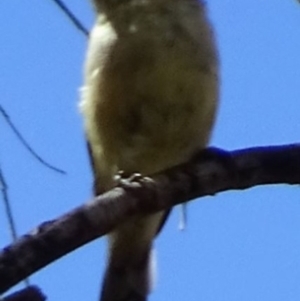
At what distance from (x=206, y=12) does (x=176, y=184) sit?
0.93 m

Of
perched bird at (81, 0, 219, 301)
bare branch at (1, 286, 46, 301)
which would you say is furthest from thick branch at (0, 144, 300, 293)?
perched bird at (81, 0, 219, 301)

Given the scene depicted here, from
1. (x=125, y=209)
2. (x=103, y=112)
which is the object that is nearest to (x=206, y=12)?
(x=103, y=112)

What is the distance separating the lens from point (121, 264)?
268 cm

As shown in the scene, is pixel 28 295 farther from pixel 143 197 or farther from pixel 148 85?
pixel 148 85

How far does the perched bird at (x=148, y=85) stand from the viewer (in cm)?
222

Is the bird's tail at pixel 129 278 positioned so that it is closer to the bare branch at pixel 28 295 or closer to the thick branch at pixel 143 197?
the thick branch at pixel 143 197

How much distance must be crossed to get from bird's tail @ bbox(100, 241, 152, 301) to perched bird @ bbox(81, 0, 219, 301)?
0.12ft

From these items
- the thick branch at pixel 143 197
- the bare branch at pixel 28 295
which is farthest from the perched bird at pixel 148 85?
the bare branch at pixel 28 295

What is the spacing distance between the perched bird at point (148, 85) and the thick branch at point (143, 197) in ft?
1.07

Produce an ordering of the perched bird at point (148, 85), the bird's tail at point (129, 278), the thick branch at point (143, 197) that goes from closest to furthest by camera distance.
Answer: the thick branch at point (143, 197) < the perched bird at point (148, 85) < the bird's tail at point (129, 278)

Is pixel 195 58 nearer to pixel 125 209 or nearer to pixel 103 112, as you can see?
pixel 103 112

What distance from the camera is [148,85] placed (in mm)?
2213

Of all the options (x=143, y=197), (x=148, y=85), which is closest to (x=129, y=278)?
(x=148, y=85)

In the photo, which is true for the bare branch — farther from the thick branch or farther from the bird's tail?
the bird's tail
